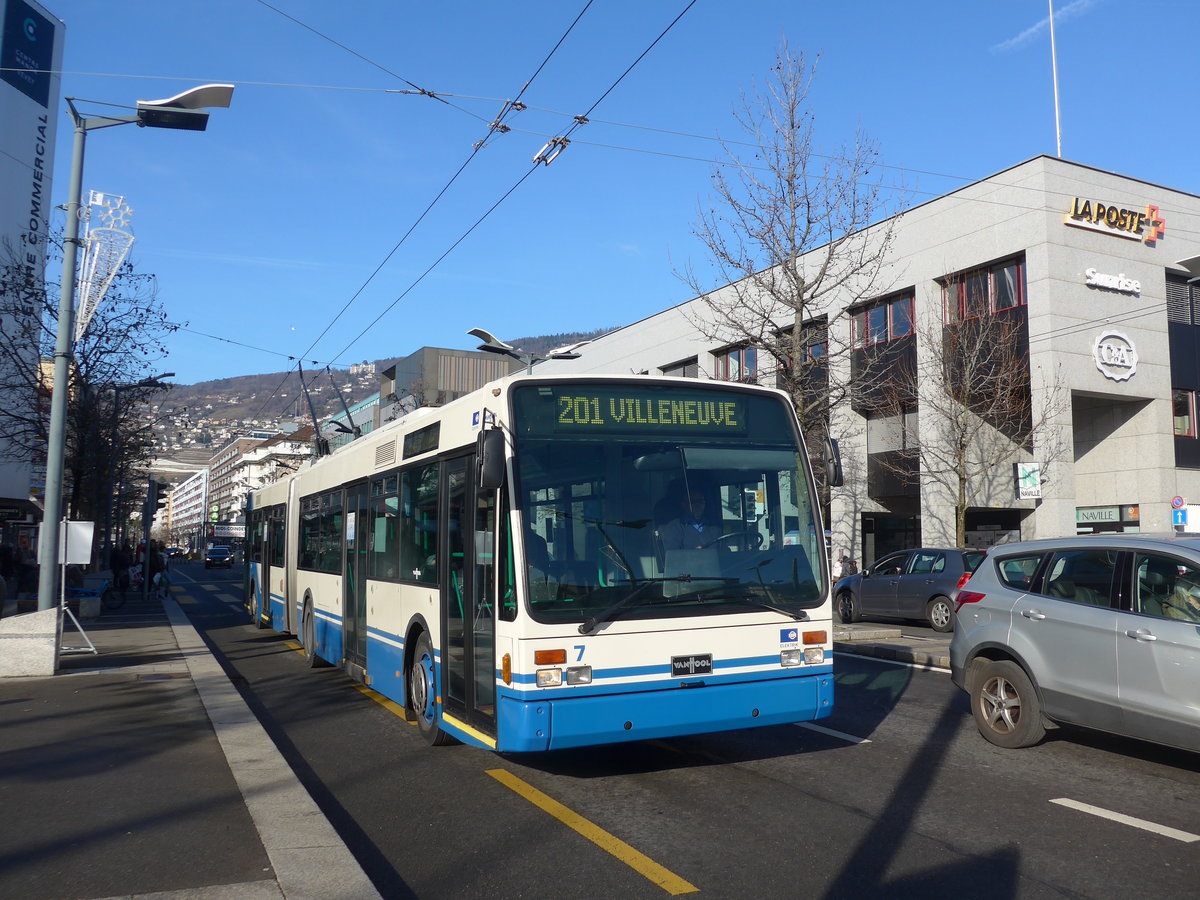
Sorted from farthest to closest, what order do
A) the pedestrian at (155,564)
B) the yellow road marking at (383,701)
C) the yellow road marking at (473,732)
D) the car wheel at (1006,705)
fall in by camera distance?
the pedestrian at (155,564) < the yellow road marking at (383,701) < the car wheel at (1006,705) < the yellow road marking at (473,732)

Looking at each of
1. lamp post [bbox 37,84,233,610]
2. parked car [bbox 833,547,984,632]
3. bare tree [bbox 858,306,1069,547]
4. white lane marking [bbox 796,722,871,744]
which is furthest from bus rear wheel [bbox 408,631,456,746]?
bare tree [bbox 858,306,1069,547]

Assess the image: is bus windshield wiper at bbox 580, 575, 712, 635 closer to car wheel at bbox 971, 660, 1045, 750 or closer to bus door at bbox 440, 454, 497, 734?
bus door at bbox 440, 454, 497, 734

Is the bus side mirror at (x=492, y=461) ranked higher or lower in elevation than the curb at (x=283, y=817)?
higher

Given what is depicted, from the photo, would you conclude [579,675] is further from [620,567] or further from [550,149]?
[550,149]

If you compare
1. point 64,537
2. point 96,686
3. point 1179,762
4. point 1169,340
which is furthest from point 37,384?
point 1169,340

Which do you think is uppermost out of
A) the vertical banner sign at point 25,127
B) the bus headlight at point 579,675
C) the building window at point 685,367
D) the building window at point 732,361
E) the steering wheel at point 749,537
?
the vertical banner sign at point 25,127

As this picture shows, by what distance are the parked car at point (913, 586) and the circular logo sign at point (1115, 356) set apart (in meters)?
11.7

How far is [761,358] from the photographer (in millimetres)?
36156

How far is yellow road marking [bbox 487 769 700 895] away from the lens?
484 centimetres

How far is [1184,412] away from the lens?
29.2 meters

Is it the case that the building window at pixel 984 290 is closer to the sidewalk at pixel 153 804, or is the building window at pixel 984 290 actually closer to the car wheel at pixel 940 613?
the car wheel at pixel 940 613

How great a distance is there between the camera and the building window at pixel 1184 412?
29.0 metres

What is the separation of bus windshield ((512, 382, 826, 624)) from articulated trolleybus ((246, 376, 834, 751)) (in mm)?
11

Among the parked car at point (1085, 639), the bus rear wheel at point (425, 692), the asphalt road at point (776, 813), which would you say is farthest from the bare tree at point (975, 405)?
the bus rear wheel at point (425, 692)
